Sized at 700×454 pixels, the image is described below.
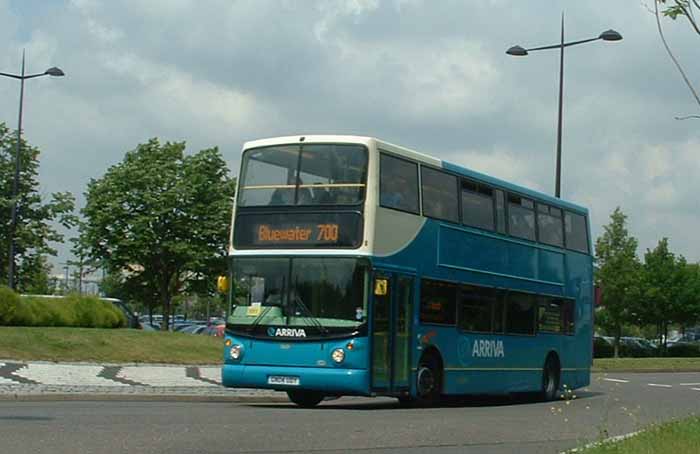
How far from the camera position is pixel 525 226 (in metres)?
24.8

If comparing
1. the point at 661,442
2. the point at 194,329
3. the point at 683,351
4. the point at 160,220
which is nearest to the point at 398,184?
the point at 661,442

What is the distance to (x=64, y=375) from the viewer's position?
23.7m

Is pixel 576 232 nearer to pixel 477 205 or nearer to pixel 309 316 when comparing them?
pixel 477 205

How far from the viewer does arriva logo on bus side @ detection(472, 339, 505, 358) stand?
22.6 meters

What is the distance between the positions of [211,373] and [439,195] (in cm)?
857

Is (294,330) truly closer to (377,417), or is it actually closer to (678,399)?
(377,417)

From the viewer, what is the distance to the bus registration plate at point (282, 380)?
19.1 m

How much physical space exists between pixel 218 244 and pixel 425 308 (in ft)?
113

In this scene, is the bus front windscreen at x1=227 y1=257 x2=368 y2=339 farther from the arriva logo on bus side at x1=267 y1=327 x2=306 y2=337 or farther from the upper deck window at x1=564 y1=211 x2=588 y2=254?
the upper deck window at x1=564 y1=211 x2=588 y2=254

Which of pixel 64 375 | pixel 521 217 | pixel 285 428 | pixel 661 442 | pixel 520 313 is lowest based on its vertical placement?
pixel 285 428

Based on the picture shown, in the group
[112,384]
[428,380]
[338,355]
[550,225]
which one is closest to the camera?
[338,355]

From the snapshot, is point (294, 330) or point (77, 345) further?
point (77, 345)

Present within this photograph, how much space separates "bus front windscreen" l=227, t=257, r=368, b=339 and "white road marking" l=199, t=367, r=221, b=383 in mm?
5791

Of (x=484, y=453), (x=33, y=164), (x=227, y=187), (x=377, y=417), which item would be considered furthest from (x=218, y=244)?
(x=484, y=453)
